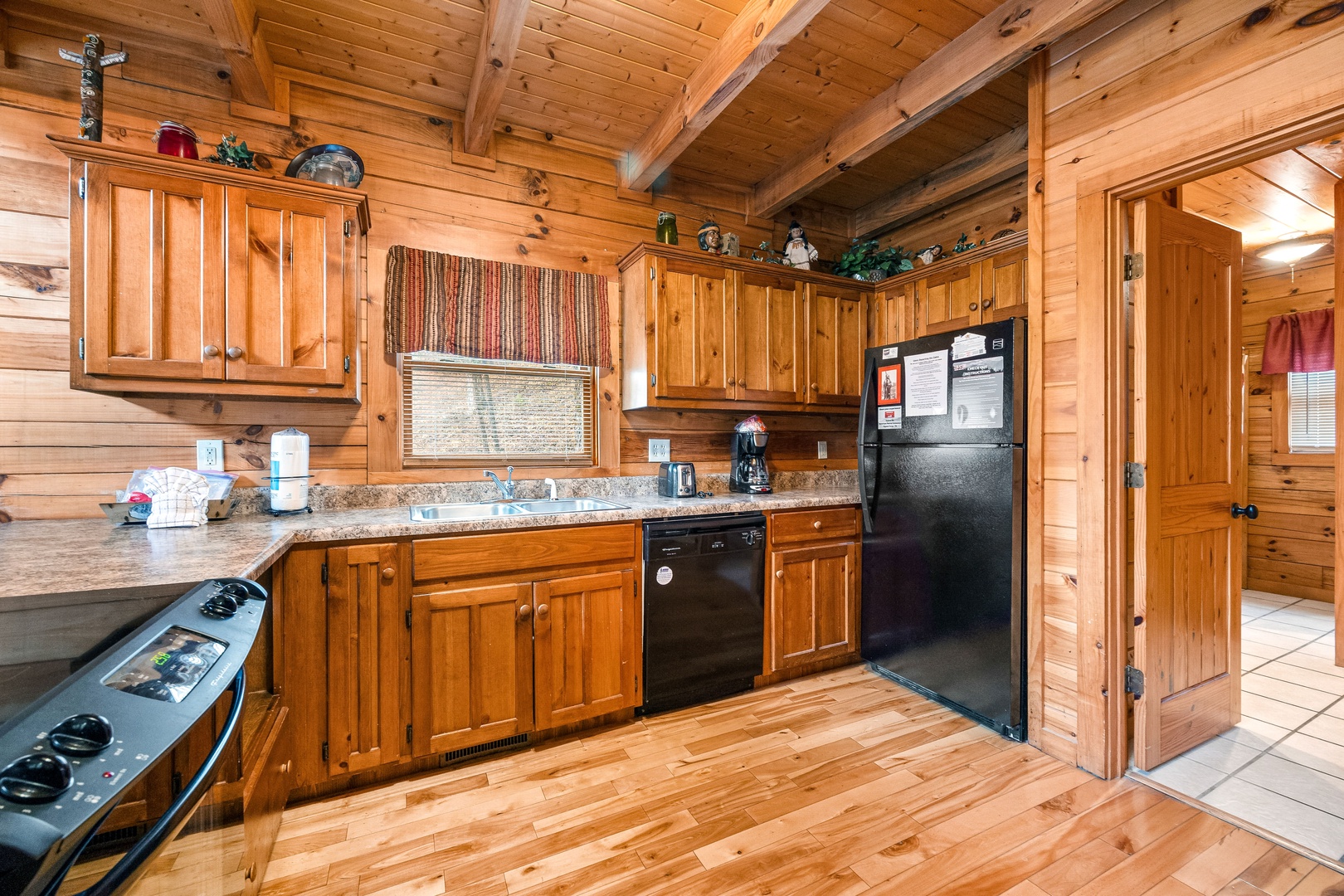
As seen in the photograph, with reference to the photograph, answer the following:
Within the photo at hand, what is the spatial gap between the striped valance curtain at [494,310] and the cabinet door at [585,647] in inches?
44.5

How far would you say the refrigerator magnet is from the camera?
2.62m

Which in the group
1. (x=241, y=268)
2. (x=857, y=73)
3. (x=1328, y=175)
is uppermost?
(x=857, y=73)

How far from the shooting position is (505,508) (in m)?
2.55

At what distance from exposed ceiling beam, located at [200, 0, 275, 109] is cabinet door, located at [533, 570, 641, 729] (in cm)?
213

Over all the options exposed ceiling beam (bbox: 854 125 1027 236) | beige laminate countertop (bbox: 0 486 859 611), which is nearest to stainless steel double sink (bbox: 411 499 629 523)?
beige laminate countertop (bbox: 0 486 859 611)

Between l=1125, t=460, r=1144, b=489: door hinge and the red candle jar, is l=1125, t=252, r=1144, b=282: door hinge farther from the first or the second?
the red candle jar

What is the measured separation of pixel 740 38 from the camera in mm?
1971

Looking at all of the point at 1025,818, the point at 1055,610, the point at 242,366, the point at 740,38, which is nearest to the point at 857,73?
the point at 740,38

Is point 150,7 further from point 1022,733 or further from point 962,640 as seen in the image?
point 1022,733

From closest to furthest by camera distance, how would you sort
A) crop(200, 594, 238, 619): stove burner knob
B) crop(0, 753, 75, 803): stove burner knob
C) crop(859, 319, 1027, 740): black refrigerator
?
crop(0, 753, 75, 803): stove burner knob < crop(200, 594, 238, 619): stove burner knob < crop(859, 319, 1027, 740): black refrigerator

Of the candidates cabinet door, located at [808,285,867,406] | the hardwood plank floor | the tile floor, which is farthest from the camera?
cabinet door, located at [808,285,867,406]

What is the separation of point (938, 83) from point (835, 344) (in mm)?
1306

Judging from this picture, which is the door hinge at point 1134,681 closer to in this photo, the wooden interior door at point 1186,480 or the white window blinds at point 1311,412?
the wooden interior door at point 1186,480

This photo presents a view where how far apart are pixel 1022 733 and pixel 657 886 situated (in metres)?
1.56
